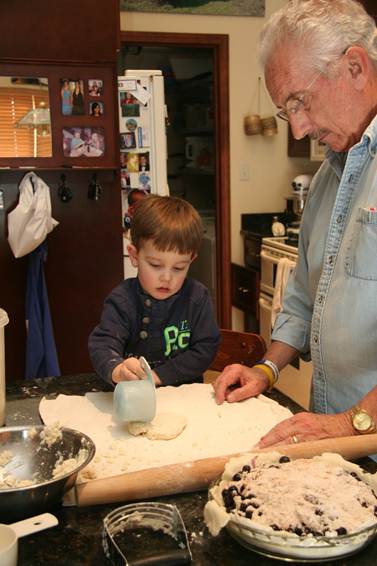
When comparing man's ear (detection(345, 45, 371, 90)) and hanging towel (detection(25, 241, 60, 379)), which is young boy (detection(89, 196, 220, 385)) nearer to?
man's ear (detection(345, 45, 371, 90))

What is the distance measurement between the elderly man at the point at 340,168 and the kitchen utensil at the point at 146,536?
39 centimetres

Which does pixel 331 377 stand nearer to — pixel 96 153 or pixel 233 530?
pixel 233 530

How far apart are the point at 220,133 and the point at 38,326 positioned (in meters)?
1.93

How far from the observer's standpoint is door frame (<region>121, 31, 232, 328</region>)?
3996 millimetres

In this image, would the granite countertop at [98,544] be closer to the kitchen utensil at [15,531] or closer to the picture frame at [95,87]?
the kitchen utensil at [15,531]

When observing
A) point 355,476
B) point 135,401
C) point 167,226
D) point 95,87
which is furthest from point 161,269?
point 95,87

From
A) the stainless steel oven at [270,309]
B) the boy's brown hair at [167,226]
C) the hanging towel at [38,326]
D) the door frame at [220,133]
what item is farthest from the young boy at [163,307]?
the door frame at [220,133]

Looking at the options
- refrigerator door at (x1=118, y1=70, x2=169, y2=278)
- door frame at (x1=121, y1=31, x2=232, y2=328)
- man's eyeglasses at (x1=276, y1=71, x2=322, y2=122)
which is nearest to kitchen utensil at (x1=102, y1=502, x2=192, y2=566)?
man's eyeglasses at (x1=276, y1=71, x2=322, y2=122)

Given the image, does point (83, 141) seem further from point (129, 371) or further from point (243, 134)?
point (129, 371)

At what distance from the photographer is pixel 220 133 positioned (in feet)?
13.9

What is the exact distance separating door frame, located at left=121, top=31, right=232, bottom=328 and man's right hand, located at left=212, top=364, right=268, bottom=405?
2921 millimetres

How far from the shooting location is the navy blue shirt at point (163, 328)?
1605 mm

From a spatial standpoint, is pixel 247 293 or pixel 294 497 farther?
pixel 247 293

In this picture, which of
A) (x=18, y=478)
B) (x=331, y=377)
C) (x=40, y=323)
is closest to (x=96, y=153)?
(x=40, y=323)
